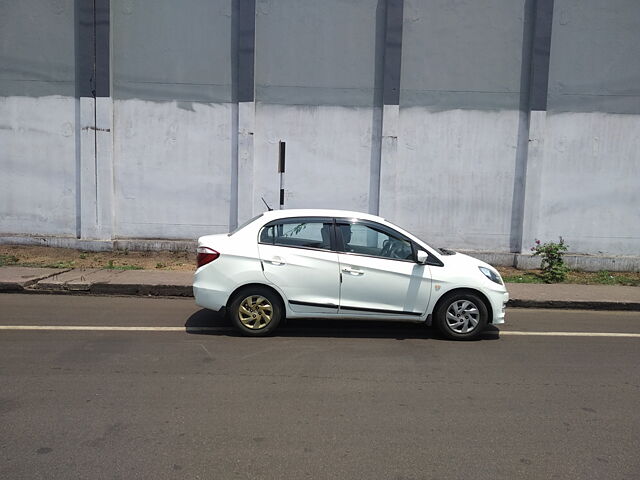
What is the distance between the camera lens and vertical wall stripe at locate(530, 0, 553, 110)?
1227 cm

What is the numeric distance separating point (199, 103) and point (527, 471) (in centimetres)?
1146

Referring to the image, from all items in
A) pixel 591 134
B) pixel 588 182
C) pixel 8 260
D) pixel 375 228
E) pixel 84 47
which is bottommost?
pixel 8 260

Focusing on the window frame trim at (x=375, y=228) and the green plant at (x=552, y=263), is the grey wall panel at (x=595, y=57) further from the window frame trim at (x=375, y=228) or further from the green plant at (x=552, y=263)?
the window frame trim at (x=375, y=228)

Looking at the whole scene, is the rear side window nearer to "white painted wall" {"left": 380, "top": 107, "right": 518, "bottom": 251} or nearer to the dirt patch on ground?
the dirt patch on ground

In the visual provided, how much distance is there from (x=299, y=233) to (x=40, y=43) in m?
10.2

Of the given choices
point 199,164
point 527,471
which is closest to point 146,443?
point 527,471

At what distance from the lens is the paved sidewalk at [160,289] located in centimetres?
906

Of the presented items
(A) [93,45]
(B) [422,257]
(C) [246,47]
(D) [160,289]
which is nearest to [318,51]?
(C) [246,47]

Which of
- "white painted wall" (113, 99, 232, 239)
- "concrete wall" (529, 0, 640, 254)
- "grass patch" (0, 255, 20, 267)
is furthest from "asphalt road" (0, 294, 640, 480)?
"concrete wall" (529, 0, 640, 254)

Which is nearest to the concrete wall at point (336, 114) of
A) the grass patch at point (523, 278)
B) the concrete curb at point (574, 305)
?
the grass patch at point (523, 278)

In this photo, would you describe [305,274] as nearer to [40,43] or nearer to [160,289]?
[160,289]

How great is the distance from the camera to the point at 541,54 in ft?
40.5

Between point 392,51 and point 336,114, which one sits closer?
point 392,51

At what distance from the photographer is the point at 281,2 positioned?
1258cm
